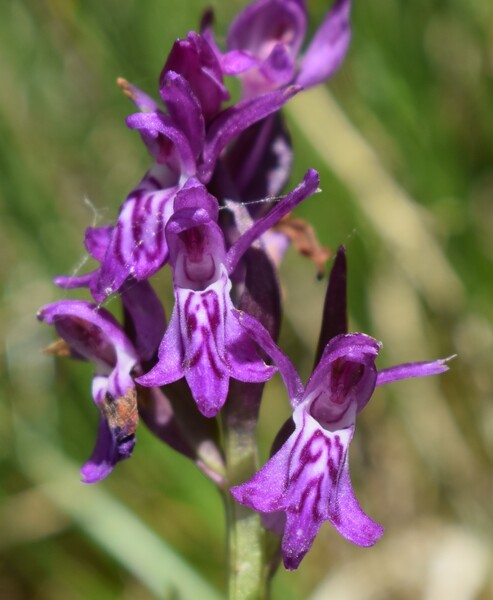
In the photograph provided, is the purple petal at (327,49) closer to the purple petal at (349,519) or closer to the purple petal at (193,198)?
the purple petal at (193,198)

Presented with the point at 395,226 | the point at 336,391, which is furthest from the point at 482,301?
the point at 336,391

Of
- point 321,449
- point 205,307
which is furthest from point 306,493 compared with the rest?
point 205,307

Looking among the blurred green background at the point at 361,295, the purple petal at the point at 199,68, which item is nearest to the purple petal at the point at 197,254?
the purple petal at the point at 199,68

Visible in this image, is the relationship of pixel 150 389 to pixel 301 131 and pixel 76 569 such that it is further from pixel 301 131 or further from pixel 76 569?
pixel 301 131

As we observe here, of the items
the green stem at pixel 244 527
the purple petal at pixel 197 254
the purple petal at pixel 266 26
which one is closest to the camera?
the purple petal at pixel 197 254

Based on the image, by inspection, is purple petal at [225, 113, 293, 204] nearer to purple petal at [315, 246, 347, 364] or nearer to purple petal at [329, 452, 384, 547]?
purple petal at [315, 246, 347, 364]
